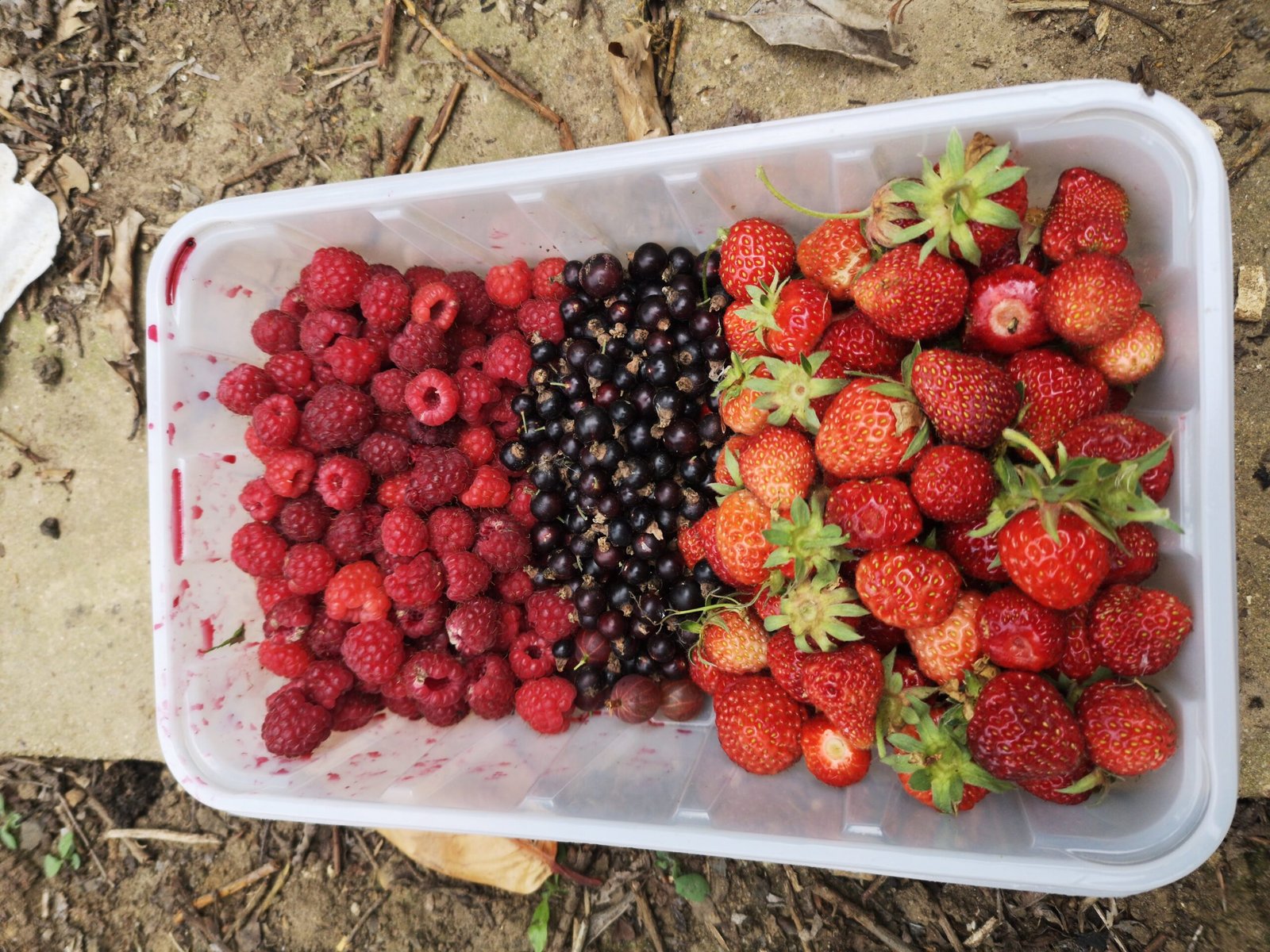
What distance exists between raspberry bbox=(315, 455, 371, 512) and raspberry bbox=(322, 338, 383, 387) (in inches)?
6.4

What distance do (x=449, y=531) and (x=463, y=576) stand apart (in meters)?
0.09

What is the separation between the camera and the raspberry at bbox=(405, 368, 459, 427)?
1.52m

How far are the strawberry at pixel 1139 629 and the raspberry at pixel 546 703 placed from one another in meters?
0.95

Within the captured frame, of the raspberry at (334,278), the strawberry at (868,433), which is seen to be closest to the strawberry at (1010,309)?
the strawberry at (868,433)

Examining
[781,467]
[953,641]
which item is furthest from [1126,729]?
[781,467]

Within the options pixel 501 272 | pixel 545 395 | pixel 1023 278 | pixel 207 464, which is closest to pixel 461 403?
pixel 545 395

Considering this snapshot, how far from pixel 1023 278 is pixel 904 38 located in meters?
0.88

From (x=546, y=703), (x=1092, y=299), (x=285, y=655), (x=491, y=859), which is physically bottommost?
(x=491, y=859)

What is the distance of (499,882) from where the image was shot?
1778mm

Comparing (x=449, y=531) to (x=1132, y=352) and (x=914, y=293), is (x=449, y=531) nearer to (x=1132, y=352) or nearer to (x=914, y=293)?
(x=914, y=293)

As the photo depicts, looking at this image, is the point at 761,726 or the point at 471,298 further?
the point at 471,298

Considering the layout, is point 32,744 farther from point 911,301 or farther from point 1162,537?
point 1162,537

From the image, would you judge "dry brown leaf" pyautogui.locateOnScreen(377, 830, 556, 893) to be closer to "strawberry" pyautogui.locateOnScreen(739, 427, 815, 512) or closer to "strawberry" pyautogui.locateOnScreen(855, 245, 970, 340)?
"strawberry" pyautogui.locateOnScreen(739, 427, 815, 512)

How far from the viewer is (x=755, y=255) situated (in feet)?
4.46
